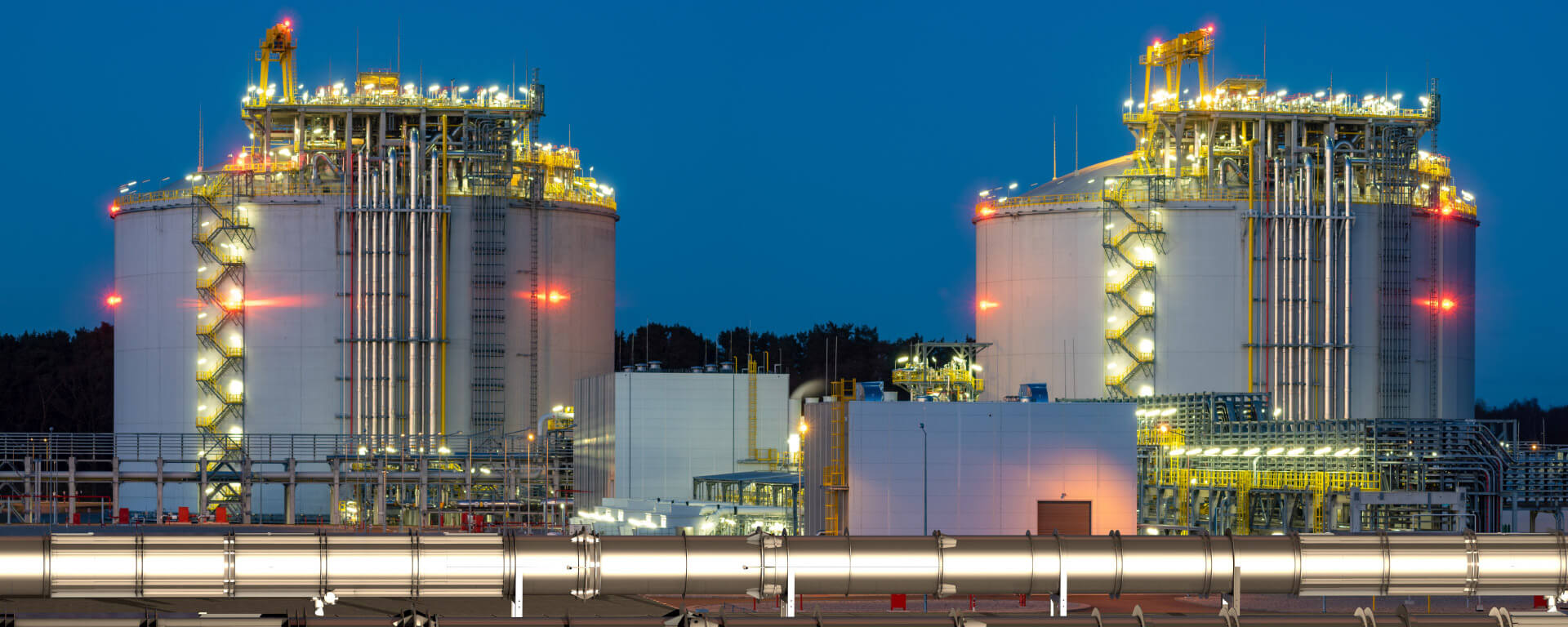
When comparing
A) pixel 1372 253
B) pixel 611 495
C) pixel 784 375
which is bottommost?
pixel 611 495

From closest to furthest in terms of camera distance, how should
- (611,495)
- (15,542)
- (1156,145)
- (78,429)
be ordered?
(15,542) → (611,495) → (1156,145) → (78,429)

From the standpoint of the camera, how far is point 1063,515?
59188 millimetres

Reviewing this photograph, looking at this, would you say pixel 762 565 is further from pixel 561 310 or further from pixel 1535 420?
pixel 1535 420

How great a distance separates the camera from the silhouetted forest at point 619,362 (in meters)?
141

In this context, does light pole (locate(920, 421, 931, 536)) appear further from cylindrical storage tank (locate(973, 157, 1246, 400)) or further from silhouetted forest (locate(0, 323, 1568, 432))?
silhouetted forest (locate(0, 323, 1568, 432))

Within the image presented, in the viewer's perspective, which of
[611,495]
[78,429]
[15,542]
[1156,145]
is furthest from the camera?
[78,429]

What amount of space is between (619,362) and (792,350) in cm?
1675

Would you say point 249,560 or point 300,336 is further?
point 300,336

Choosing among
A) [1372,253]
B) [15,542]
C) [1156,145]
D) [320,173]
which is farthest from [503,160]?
[15,542]

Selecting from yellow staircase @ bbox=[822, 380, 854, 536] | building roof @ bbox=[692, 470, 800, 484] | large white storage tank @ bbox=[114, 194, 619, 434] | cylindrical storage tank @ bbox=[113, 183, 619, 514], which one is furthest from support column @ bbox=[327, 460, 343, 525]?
yellow staircase @ bbox=[822, 380, 854, 536]

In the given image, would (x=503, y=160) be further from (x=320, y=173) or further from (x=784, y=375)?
(x=784, y=375)

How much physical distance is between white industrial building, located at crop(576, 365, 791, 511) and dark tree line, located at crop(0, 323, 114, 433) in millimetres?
69188

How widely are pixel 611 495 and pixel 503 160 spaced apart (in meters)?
16.5

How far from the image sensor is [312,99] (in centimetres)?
8400
